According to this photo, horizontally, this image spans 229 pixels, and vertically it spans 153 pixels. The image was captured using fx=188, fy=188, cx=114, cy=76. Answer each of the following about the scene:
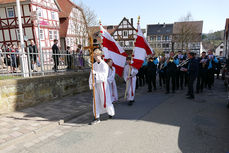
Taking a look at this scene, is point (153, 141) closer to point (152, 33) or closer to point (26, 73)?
point (26, 73)

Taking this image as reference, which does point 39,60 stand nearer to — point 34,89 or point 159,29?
point 34,89

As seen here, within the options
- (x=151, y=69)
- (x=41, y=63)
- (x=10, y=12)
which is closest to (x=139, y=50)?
(x=151, y=69)

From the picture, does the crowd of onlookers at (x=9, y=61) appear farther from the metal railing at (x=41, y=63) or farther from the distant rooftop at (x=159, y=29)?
the distant rooftop at (x=159, y=29)

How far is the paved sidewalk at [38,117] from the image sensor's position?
4.73 metres

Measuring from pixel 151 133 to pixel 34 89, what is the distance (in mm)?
4933

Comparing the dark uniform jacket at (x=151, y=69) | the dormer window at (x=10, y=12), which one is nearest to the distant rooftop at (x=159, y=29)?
the dormer window at (x=10, y=12)

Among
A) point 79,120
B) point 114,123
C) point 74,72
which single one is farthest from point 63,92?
point 114,123

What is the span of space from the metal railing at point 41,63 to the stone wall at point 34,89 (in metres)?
0.39

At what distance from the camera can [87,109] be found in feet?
22.6

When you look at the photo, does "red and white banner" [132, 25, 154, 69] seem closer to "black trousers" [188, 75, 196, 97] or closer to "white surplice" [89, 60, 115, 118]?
"white surplice" [89, 60, 115, 118]

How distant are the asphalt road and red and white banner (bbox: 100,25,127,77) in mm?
1819

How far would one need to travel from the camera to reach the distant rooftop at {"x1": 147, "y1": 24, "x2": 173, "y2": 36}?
61009mm

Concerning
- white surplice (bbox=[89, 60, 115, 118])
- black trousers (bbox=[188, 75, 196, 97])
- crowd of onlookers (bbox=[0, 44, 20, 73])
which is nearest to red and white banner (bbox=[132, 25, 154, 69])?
white surplice (bbox=[89, 60, 115, 118])

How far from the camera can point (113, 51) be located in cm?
718
